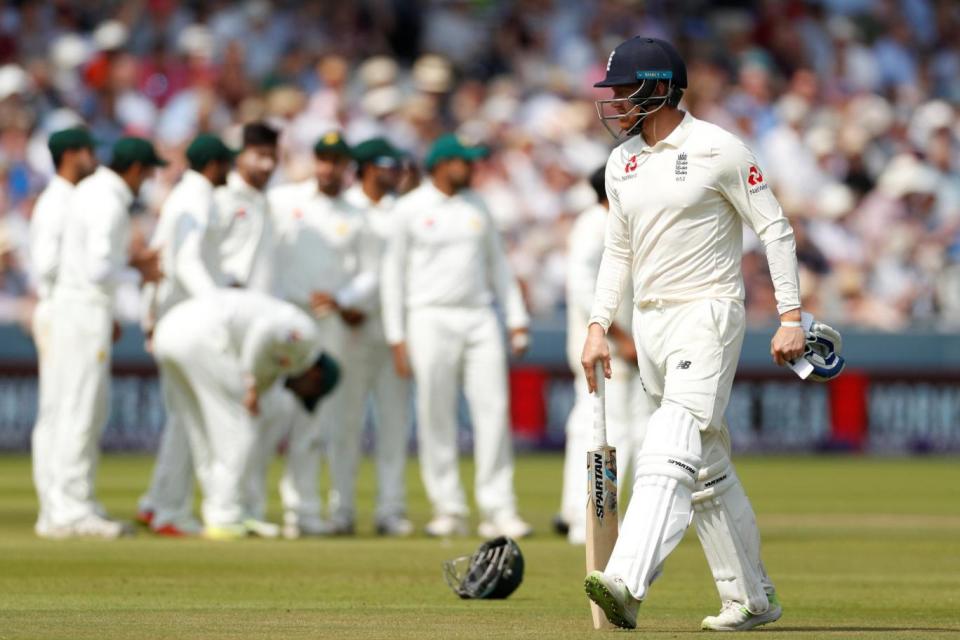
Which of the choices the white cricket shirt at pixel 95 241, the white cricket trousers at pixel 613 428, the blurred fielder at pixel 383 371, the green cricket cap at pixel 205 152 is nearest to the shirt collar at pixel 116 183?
the white cricket shirt at pixel 95 241

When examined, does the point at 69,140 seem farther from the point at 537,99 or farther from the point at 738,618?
the point at 537,99

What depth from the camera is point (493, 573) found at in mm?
8609

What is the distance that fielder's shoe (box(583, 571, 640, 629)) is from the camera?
6.83 m

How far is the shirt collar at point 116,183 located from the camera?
11.7m

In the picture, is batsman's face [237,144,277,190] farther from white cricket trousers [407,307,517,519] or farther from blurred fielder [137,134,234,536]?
white cricket trousers [407,307,517,519]

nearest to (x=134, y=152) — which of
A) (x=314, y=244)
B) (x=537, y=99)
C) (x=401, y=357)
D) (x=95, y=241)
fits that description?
(x=95, y=241)

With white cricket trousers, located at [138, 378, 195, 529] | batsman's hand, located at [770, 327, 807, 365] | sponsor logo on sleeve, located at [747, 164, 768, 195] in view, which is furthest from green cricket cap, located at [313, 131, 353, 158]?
batsman's hand, located at [770, 327, 807, 365]

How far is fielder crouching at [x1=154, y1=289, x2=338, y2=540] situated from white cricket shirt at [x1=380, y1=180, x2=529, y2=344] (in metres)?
1.11

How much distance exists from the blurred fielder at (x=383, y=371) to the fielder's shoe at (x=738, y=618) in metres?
5.49

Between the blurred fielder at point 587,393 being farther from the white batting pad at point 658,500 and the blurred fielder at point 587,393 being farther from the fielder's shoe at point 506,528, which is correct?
the white batting pad at point 658,500

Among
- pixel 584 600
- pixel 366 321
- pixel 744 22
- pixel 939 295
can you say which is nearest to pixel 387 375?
pixel 366 321

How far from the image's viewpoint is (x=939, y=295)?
2184 cm

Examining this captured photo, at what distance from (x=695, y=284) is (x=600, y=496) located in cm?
90

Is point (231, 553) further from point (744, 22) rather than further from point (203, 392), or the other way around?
point (744, 22)
